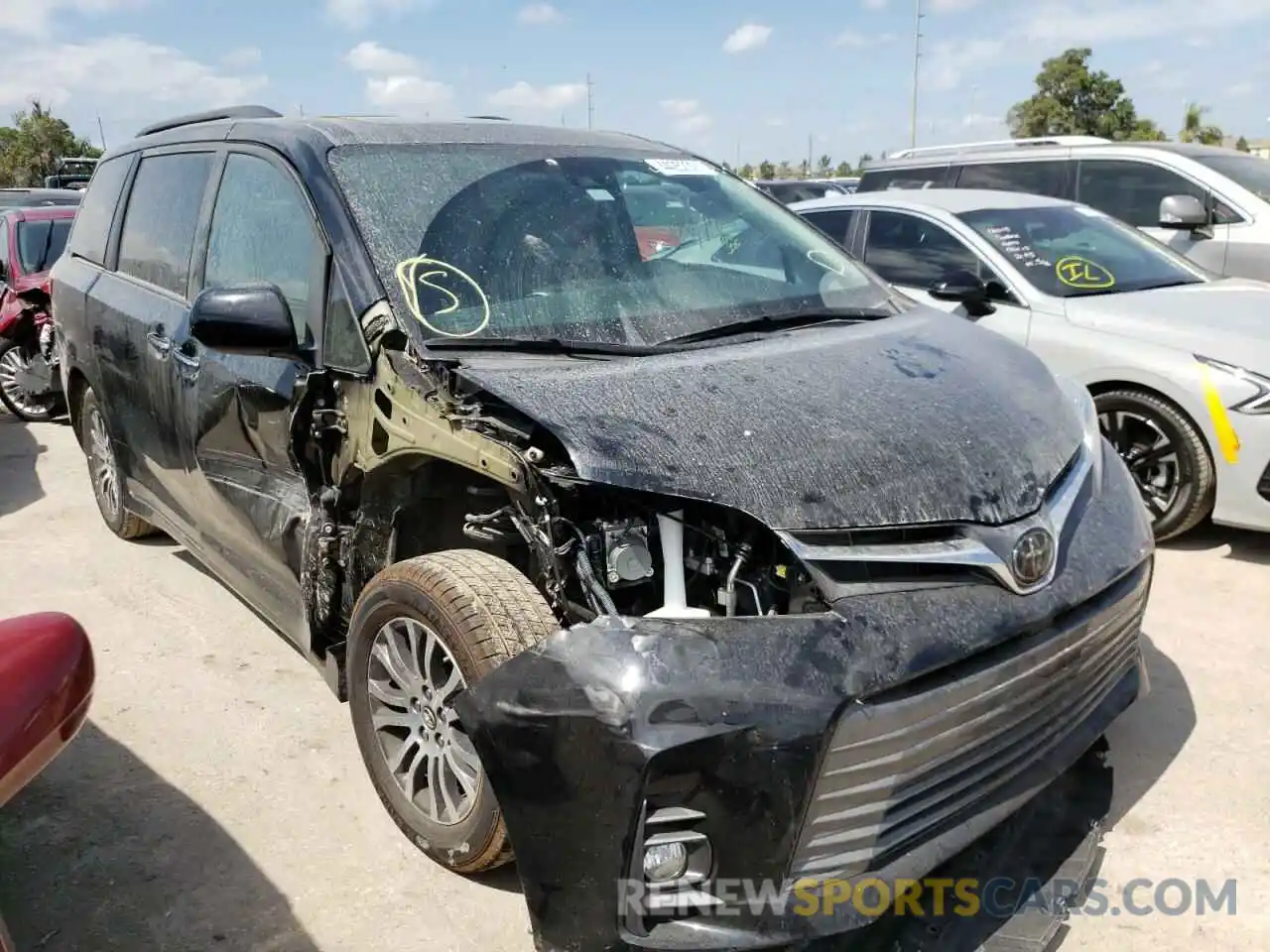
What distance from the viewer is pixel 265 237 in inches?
129

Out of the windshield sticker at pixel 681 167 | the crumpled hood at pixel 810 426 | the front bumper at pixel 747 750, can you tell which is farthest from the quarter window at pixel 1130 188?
the front bumper at pixel 747 750

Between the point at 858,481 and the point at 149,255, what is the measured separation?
3.21 meters

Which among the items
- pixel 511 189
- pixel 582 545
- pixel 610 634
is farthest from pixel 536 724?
pixel 511 189

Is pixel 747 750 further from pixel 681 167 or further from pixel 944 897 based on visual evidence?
pixel 681 167

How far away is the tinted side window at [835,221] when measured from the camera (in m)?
6.34

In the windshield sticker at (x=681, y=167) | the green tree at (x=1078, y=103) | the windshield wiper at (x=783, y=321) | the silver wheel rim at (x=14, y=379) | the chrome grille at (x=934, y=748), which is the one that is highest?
the green tree at (x=1078, y=103)

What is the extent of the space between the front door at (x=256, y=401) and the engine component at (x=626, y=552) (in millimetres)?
1244

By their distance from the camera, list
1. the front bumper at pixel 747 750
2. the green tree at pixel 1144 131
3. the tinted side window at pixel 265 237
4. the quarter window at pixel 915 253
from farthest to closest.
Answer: the green tree at pixel 1144 131, the quarter window at pixel 915 253, the tinted side window at pixel 265 237, the front bumper at pixel 747 750

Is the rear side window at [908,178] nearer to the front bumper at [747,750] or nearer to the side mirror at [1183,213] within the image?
the side mirror at [1183,213]

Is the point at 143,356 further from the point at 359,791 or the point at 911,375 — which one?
the point at 911,375

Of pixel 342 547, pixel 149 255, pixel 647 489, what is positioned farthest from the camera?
pixel 149 255

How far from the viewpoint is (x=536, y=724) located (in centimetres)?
196

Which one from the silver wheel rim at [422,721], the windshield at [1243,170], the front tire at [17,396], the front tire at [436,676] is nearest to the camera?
the front tire at [436,676]

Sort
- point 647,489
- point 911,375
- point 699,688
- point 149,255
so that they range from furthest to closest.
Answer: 1. point 149,255
2. point 911,375
3. point 647,489
4. point 699,688
